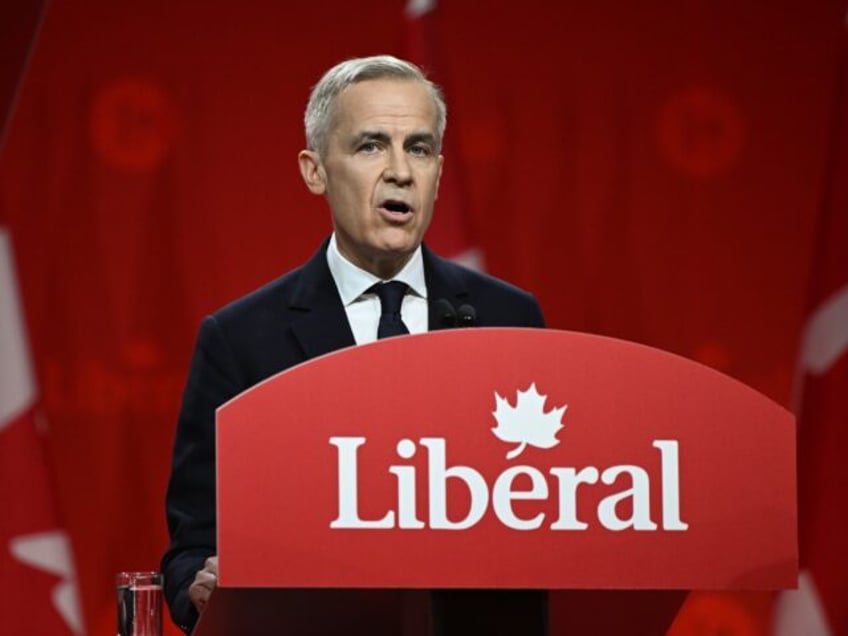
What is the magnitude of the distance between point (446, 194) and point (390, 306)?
147 centimetres

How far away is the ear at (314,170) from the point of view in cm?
177

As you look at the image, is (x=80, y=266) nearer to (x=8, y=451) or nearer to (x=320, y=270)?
(x=8, y=451)

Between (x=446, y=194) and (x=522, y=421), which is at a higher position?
(x=446, y=194)

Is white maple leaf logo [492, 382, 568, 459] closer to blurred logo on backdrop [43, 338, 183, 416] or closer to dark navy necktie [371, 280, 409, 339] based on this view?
dark navy necktie [371, 280, 409, 339]

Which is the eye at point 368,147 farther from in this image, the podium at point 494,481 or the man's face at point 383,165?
the podium at point 494,481

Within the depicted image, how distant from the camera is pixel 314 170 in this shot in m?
1.81

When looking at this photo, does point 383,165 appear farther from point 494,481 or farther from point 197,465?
point 494,481

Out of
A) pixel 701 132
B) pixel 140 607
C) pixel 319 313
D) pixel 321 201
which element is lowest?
pixel 140 607

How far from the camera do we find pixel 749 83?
3.20 meters

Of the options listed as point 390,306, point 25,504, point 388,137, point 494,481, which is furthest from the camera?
point 25,504

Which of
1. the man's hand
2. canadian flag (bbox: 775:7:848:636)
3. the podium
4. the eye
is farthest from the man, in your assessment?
canadian flag (bbox: 775:7:848:636)

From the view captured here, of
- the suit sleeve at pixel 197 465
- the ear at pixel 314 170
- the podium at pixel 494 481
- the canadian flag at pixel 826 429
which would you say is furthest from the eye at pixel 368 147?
the canadian flag at pixel 826 429

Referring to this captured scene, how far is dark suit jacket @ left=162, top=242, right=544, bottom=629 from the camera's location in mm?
1653

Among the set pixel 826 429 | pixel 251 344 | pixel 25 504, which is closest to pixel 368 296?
pixel 251 344
